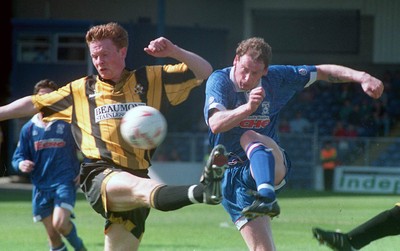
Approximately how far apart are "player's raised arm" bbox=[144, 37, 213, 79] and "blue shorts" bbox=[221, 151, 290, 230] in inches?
29.3

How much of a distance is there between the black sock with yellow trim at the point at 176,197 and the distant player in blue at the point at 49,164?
491 centimetres

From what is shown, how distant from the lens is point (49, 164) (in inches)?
461

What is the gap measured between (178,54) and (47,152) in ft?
Result: 15.9

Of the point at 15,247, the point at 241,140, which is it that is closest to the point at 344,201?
the point at 15,247

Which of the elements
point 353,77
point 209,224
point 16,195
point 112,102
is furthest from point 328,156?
point 112,102

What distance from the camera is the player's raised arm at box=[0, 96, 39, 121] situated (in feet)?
24.7

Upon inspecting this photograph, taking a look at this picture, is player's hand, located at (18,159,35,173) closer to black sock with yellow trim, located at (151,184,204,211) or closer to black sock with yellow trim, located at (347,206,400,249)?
black sock with yellow trim, located at (347,206,400,249)

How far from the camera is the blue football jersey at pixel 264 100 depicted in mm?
7410

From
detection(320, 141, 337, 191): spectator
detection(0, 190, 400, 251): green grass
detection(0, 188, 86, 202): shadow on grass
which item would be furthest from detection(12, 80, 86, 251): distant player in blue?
detection(320, 141, 337, 191): spectator

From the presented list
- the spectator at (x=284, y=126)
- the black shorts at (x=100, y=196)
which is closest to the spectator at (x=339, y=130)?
the spectator at (x=284, y=126)

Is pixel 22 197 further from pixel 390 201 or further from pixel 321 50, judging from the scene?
pixel 321 50

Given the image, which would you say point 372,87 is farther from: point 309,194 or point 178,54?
point 309,194

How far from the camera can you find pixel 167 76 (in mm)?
7609

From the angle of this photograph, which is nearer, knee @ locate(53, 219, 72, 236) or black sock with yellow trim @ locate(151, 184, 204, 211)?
black sock with yellow trim @ locate(151, 184, 204, 211)
